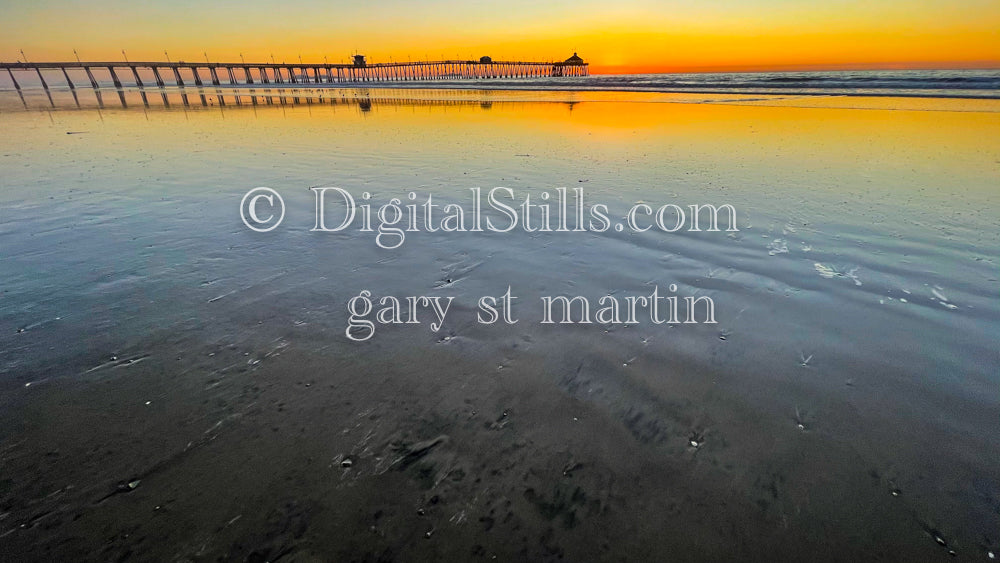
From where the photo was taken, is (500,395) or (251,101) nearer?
(500,395)

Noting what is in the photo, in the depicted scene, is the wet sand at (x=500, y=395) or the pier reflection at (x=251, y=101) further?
the pier reflection at (x=251, y=101)

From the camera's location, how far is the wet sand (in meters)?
2.26

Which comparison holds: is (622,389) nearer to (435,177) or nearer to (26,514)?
(26,514)

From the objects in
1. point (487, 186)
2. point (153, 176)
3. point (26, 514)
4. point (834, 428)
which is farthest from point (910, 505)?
→ point (153, 176)

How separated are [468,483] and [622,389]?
147cm

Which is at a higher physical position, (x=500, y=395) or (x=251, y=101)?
(x=251, y=101)

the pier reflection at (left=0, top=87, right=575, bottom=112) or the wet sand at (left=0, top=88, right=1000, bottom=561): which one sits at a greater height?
the pier reflection at (left=0, top=87, right=575, bottom=112)

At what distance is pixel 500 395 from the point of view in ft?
10.7

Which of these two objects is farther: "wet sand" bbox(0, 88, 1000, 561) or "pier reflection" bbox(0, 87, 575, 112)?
"pier reflection" bbox(0, 87, 575, 112)

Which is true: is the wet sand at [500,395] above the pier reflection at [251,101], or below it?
below

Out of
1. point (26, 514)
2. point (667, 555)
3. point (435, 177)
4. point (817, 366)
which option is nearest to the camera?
point (667, 555)

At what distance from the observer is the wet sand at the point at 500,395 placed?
2.26 metres

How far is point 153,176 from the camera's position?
10062mm

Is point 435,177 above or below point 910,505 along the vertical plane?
above
